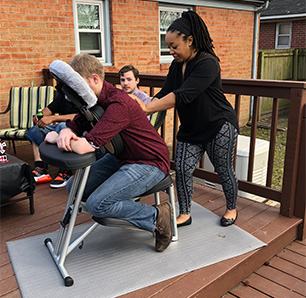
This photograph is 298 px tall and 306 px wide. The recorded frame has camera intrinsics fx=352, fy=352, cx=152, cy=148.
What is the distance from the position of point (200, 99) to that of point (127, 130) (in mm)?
643

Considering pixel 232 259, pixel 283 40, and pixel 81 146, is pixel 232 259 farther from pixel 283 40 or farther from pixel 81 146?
pixel 283 40

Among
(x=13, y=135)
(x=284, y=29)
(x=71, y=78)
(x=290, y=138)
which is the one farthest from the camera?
(x=284, y=29)

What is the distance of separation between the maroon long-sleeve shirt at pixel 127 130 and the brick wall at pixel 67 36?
3477 mm

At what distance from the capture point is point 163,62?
788 cm

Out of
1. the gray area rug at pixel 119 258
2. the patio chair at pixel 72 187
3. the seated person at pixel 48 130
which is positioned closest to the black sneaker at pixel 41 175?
the seated person at pixel 48 130

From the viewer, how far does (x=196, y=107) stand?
2455 millimetres

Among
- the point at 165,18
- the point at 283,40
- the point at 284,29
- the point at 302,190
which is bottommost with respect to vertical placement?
the point at 302,190

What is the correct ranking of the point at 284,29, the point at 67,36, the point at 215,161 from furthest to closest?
the point at 284,29 < the point at 67,36 < the point at 215,161

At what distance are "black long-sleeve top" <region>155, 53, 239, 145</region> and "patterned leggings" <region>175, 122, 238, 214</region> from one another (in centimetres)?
5

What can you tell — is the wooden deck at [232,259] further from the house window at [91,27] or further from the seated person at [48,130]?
the house window at [91,27]

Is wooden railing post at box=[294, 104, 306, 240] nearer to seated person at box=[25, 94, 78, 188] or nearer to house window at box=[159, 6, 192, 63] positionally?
seated person at box=[25, 94, 78, 188]

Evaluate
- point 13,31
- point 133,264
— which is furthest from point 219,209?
point 13,31

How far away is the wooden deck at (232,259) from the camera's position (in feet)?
6.83

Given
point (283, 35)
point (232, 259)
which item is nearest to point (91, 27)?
point (232, 259)
